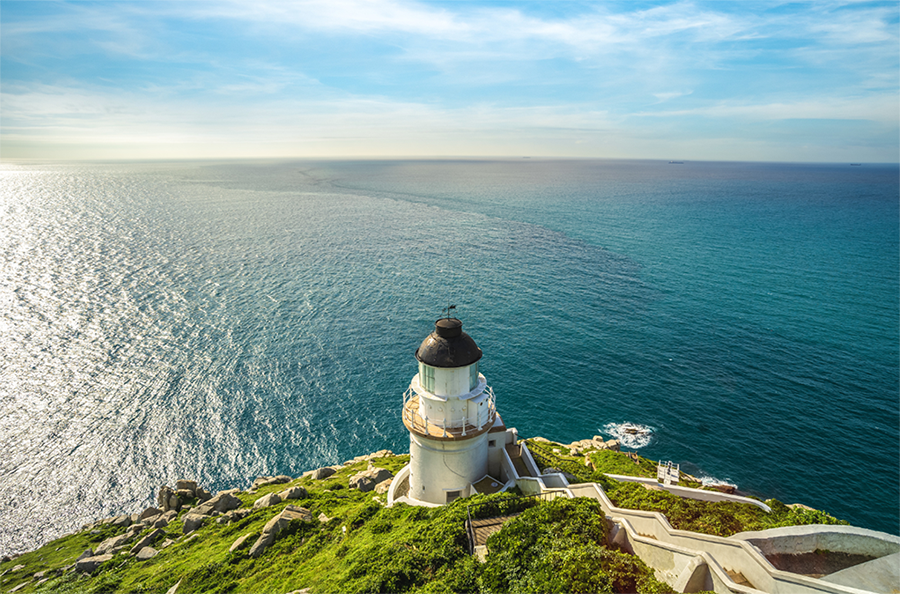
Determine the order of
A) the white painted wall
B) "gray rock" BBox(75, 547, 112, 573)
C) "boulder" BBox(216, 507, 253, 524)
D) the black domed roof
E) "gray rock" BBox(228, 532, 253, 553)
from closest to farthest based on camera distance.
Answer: the black domed roof < the white painted wall < "gray rock" BBox(228, 532, 253, 553) < "gray rock" BBox(75, 547, 112, 573) < "boulder" BBox(216, 507, 253, 524)

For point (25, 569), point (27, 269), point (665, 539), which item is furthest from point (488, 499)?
point (27, 269)

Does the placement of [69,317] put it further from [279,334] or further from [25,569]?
[25,569]

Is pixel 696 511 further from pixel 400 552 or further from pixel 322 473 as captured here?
pixel 322 473

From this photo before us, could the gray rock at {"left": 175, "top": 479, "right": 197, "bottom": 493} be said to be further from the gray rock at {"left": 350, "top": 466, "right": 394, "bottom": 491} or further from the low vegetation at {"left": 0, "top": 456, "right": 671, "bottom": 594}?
the gray rock at {"left": 350, "top": 466, "right": 394, "bottom": 491}

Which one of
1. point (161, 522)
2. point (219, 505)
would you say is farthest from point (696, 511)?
point (161, 522)

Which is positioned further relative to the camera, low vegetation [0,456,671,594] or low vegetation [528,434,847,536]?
low vegetation [528,434,847,536]

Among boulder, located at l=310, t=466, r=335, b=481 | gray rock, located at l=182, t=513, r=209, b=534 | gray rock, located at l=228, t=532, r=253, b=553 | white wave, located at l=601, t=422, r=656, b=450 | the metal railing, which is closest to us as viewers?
the metal railing

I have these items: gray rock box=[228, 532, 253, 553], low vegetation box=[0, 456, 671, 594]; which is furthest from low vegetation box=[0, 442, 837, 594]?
gray rock box=[228, 532, 253, 553]
